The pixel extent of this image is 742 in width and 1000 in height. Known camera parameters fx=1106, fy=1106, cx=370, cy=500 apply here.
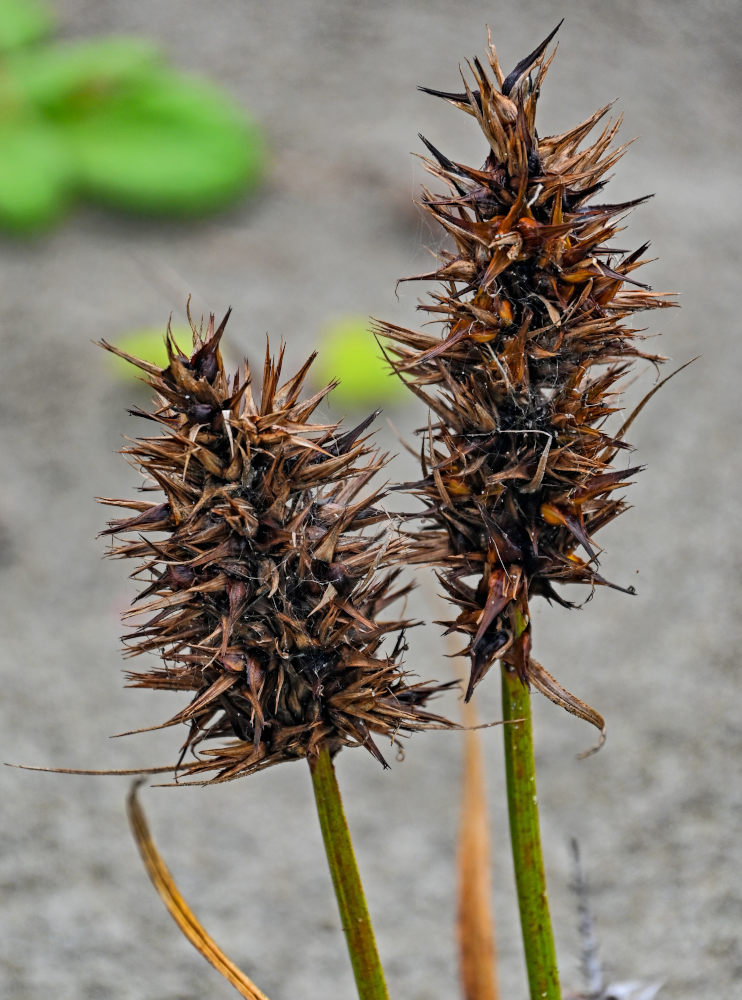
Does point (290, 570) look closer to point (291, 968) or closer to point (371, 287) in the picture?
point (291, 968)

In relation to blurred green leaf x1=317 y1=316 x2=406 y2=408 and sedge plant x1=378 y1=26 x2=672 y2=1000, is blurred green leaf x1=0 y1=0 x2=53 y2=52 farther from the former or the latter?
sedge plant x1=378 y1=26 x2=672 y2=1000

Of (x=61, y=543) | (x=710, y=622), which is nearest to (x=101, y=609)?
(x=61, y=543)

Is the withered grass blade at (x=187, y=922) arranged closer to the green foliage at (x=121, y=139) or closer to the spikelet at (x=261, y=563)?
the spikelet at (x=261, y=563)

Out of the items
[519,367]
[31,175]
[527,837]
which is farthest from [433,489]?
[31,175]

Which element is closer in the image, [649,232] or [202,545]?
[202,545]


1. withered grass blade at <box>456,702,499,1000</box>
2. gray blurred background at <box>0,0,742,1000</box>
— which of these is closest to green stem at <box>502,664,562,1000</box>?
withered grass blade at <box>456,702,499,1000</box>

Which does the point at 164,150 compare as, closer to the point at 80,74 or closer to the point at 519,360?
the point at 80,74

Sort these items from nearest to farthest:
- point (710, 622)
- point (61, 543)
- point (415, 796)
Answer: point (415, 796) → point (710, 622) → point (61, 543)
